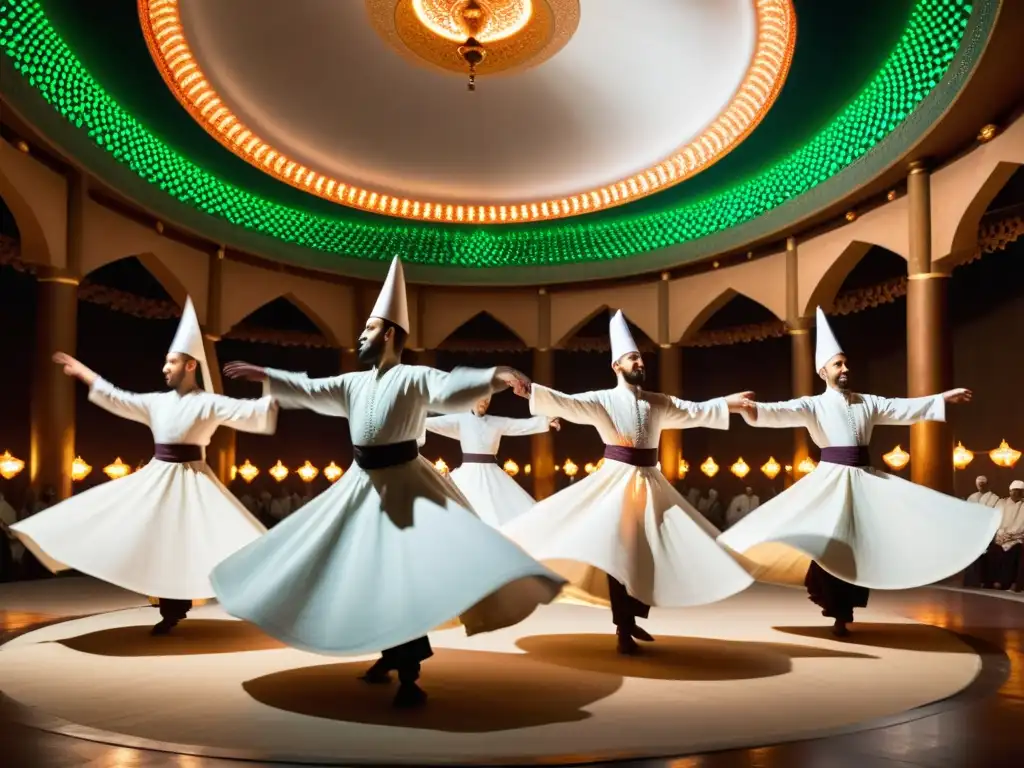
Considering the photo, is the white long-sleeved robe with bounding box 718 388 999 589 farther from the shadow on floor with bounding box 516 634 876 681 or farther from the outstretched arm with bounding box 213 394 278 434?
the outstretched arm with bounding box 213 394 278 434

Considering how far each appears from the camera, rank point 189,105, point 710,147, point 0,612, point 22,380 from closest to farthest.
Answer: point 0,612 → point 189,105 → point 710,147 → point 22,380

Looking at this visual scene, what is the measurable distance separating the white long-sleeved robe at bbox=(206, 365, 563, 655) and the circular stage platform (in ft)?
1.14

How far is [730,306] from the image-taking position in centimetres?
1576

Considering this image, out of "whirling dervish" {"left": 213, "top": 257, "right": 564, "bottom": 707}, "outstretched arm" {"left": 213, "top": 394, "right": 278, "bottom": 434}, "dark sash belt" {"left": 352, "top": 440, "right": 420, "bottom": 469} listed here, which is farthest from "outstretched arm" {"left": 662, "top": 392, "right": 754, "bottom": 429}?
"outstretched arm" {"left": 213, "top": 394, "right": 278, "bottom": 434}

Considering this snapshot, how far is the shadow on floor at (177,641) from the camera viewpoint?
4.86m

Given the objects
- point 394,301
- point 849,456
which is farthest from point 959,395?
point 394,301

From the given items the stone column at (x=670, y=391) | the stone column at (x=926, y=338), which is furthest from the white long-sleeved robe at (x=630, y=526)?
the stone column at (x=670, y=391)

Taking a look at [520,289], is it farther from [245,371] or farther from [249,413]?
[245,371]

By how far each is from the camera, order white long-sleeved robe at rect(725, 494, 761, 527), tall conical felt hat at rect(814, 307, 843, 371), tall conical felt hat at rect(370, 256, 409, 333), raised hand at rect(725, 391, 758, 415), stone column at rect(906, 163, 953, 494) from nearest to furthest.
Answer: tall conical felt hat at rect(370, 256, 409, 333), raised hand at rect(725, 391, 758, 415), tall conical felt hat at rect(814, 307, 843, 371), stone column at rect(906, 163, 953, 494), white long-sleeved robe at rect(725, 494, 761, 527)

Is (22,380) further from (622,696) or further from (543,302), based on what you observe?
(622,696)

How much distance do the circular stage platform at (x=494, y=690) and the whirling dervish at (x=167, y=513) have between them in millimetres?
404

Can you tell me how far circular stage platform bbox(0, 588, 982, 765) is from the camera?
3.13 meters

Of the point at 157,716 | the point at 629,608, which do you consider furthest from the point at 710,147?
the point at 157,716

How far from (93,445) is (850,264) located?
10430 millimetres
